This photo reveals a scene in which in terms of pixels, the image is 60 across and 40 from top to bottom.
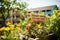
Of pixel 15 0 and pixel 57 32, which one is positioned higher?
pixel 15 0

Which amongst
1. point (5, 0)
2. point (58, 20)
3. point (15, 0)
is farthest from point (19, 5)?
point (58, 20)

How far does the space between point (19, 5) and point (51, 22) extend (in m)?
4.17

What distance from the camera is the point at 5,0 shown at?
10.5 meters

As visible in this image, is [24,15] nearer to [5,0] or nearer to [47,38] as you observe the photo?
[5,0]

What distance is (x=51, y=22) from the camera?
7.70m

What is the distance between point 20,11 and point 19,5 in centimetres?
48

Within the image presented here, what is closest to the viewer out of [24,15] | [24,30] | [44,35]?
[44,35]

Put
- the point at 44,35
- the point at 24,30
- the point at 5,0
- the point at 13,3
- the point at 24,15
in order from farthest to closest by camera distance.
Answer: the point at 24,15 → the point at 13,3 → the point at 5,0 → the point at 24,30 → the point at 44,35

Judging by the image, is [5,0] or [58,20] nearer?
[58,20]

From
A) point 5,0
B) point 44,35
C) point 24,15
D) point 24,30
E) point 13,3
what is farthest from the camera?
point 24,15

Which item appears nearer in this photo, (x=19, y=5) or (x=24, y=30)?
(x=24, y=30)

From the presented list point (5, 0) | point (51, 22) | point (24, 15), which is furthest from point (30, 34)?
point (24, 15)

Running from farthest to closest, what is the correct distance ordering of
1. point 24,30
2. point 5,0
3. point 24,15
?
point 24,15, point 5,0, point 24,30

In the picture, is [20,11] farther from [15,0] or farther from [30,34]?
[30,34]
